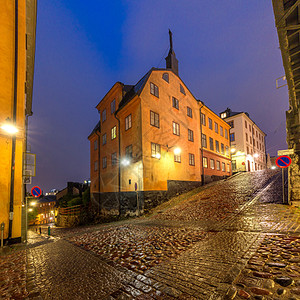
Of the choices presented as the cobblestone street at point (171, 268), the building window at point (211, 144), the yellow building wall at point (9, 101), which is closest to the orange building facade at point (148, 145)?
the building window at point (211, 144)


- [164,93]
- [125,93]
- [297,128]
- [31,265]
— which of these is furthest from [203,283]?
[125,93]

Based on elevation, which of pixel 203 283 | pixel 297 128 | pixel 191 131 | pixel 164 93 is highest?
pixel 164 93

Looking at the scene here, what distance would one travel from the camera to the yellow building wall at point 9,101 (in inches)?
310

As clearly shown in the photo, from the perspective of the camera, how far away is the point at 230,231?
6.88 m

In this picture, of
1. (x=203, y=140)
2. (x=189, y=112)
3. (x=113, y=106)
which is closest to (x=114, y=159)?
(x=113, y=106)

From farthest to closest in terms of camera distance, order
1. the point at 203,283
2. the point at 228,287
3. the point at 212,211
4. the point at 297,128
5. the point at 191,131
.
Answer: the point at 191,131
the point at 212,211
the point at 297,128
the point at 203,283
the point at 228,287

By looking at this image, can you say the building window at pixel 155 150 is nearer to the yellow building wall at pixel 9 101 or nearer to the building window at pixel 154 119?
the building window at pixel 154 119

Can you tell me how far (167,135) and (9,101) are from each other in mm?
12511

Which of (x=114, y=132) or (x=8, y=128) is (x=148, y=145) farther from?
(x=8, y=128)

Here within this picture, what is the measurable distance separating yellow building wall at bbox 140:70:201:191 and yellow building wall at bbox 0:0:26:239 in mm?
8692

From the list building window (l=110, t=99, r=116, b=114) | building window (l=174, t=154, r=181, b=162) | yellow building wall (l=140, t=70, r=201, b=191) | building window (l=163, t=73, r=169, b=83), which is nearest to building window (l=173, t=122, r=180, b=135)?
yellow building wall (l=140, t=70, r=201, b=191)

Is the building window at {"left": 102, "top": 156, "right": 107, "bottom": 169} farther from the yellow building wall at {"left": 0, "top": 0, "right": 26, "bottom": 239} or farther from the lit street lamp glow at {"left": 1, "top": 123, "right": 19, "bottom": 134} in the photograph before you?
the lit street lamp glow at {"left": 1, "top": 123, "right": 19, "bottom": 134}

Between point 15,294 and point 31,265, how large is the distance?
177cm

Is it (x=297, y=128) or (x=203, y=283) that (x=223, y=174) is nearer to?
(x=297, y=128)
